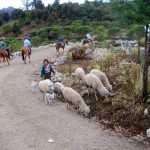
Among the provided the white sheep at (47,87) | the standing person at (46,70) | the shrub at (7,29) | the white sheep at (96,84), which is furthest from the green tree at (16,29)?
the white sheep at (96,84)

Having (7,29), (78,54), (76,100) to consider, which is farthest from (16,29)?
(76,100)

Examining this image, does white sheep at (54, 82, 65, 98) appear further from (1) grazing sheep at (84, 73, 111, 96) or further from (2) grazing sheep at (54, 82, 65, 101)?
(1) grazing sheep at (84, 73, 111, 96)

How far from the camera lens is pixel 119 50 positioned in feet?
63.5

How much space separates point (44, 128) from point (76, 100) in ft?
5.19

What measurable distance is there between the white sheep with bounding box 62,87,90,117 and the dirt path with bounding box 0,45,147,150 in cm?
23

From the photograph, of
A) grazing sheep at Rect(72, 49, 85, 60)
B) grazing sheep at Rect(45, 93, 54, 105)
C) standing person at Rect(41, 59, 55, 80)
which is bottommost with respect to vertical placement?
grazing sheep at Rect(45, 93, 54, 105)

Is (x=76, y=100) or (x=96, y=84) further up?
(x=96, y=84)

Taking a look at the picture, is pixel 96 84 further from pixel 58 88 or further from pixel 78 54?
pixel 78 54

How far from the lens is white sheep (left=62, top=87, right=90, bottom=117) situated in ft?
33.9

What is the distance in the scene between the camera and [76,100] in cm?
1054

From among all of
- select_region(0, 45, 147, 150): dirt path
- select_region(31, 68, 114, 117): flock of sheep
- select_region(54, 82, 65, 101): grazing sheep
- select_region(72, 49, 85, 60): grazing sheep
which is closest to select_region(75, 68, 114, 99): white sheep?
select_region(31, 68, 114, 117): flock of sheep

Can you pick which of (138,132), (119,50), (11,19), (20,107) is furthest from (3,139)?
(11,19)

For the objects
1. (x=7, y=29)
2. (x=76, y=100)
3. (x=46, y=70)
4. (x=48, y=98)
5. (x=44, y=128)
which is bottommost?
(x=44, y=128)

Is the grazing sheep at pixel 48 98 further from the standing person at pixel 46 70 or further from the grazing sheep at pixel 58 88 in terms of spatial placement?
the standing person at pixel 46 70
